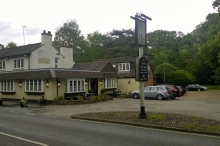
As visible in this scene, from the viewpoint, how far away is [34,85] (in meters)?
25.0

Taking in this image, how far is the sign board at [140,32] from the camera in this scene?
494 inches

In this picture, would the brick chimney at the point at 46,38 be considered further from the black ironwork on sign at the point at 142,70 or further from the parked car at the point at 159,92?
the black ironwork on sign at the point at 142,70

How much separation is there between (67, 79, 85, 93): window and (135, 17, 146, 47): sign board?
530 inches

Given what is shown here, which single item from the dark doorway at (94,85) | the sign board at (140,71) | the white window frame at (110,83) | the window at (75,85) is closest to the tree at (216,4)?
the white window frame at (110,83)

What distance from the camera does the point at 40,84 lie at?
24.5 meters

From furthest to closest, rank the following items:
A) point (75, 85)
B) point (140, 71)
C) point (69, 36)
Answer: point (69, 36)
point (75, 85)
point (140, 71)

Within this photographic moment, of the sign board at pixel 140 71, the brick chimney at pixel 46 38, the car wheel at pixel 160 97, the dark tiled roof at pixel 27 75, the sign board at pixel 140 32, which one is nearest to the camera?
the sign board at pixel 140 71

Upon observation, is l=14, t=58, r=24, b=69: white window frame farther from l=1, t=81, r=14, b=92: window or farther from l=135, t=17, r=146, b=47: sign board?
l=135, t=17, r=146, b=47: sign board

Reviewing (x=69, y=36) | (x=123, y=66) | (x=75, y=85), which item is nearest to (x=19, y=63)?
(x=75, y=85)

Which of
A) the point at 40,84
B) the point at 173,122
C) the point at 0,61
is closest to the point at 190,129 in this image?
the point at 173,122

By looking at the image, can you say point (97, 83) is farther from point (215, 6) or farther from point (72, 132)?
point (215, 6)

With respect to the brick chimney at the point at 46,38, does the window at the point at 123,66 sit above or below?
below

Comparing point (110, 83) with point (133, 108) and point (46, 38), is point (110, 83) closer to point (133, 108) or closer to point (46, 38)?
point (46, 38)

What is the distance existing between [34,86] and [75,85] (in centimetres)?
433
